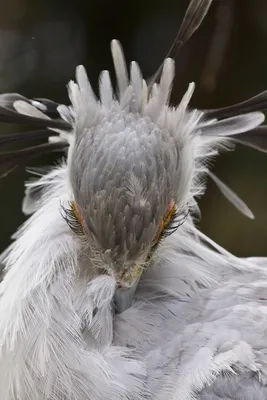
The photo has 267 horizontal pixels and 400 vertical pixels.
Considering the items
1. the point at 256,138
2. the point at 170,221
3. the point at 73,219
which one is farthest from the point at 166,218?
the point at 256,138

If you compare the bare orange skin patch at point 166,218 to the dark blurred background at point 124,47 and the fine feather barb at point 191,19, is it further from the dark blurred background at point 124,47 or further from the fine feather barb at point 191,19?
the dark blurred background at point 124,47

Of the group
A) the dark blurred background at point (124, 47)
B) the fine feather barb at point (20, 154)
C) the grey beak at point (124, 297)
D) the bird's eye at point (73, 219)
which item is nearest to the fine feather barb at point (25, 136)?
the fine feather barb at point (20, 154)

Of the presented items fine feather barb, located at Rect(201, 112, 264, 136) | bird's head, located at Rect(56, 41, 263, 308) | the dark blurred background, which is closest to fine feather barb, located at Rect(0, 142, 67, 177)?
bird's head, located at Rect(56, 41, 263, 308)

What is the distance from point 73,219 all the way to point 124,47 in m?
0.94

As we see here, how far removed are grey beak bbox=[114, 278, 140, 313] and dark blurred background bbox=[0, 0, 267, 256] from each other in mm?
726

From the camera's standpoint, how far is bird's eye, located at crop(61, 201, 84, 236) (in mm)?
842

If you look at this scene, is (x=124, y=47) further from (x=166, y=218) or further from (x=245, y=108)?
(x=166, y=218)

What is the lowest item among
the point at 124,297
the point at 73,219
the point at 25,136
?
the point at 124,297

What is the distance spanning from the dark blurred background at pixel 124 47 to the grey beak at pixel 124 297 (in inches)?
28.6

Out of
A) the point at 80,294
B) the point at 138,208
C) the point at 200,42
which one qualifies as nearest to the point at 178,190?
the point at 138,208

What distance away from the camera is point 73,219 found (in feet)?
2.79

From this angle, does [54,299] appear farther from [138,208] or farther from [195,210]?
[195,210]

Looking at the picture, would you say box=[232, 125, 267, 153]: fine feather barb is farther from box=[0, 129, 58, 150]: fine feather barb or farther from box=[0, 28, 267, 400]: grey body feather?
box=[0, 129, 58, 150]: fine feather barb

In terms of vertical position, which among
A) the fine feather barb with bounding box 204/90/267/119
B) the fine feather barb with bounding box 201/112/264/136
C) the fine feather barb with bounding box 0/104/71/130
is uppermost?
the fine feather barb with bounding box 0/104/71/130
